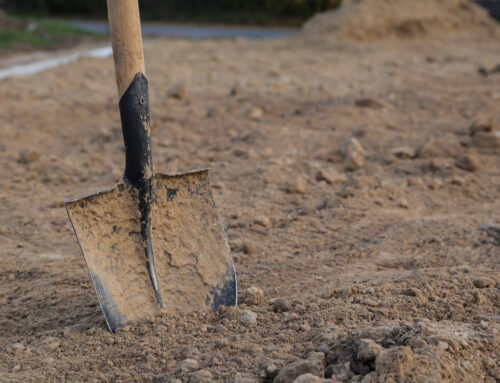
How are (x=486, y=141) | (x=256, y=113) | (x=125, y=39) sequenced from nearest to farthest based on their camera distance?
1. (x=125, y=39)
2. (x=486, y=141)
3. (x=256, y=113)

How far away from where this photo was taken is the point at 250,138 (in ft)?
14.9

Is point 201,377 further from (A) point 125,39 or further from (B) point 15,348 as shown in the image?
(A) point 125,39

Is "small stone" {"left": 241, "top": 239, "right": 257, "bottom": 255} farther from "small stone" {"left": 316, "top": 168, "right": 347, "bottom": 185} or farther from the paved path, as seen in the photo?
the paved path

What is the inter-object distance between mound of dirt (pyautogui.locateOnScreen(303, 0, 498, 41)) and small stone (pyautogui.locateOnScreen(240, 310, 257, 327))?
7.77m

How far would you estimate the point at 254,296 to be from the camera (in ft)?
7.49

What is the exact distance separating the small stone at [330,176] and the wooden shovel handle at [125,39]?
5.76ft

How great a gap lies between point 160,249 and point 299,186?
4.56ft

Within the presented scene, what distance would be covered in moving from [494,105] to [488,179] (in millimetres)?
1816

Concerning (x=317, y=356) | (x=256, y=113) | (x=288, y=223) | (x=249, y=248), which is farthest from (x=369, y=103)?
(x=317, y=356)

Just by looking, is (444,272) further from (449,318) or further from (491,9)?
(491,9)

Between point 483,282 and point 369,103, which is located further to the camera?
point 369,103

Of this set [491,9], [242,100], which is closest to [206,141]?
[242,100]

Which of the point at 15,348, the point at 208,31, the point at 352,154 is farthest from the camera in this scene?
the point at 208,31

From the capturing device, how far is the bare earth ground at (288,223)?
74.2 inches
